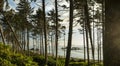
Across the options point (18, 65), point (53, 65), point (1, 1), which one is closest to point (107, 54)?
point (18, 65)

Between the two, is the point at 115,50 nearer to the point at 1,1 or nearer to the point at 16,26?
the point at 1,1

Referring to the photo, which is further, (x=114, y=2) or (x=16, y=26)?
(x=16, y=26)

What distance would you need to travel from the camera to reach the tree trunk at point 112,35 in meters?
2.81

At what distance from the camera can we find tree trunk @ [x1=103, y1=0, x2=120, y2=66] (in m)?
2.81

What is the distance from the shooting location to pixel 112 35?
9.39ft

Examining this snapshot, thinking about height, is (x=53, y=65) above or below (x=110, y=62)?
below

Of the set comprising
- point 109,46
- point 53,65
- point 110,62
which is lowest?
point 53,65

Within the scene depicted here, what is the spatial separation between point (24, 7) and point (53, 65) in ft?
74.2

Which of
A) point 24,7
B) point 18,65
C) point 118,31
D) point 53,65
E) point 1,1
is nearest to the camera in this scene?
point 118,31

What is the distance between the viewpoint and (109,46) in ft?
9.51

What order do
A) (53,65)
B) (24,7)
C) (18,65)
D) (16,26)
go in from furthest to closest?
(16,26)
(24,7)
(53,65)
(18,65)

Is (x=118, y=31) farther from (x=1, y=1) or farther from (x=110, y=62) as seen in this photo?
(x=1, y=1)

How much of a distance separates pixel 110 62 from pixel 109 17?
0.56 meters

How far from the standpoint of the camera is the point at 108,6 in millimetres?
2926
